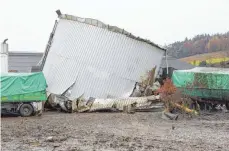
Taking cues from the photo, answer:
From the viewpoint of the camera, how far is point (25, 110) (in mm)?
21734

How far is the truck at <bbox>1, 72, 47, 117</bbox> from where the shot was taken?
21.3m

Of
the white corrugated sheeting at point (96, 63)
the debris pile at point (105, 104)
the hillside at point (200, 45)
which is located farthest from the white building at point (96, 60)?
the hillside at point (200, 45)

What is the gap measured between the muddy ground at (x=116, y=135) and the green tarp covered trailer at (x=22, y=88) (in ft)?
6.01

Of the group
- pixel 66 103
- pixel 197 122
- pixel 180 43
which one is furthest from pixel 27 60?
pixel 180 43

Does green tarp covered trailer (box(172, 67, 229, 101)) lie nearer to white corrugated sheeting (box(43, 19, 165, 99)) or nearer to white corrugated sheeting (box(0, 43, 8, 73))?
white corrugated sheeting (box(43, 19, 165, 99))

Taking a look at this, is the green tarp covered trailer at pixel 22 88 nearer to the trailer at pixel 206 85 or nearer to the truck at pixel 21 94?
the truck at pixel 21 94

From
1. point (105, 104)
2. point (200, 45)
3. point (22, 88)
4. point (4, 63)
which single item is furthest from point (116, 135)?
point (200, 45)

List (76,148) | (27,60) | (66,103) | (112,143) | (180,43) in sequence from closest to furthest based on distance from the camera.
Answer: (76,148)
(112,143)
(66,103)
(27,60)
(180,43)

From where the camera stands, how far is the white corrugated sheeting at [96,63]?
27.2 metres

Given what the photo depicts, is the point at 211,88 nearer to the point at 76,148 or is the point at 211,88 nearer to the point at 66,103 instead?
the point at 66,103

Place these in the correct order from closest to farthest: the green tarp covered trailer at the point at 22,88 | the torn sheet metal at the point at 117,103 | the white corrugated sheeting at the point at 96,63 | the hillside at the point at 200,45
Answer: the green tarp covered trailer at the point at 22,88, the torn sheet metal at the point at 117,103, the white corrugated sheeting at the point at 96,63, the hillside at the point at 200,45

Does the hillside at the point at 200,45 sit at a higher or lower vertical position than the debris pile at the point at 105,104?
higher

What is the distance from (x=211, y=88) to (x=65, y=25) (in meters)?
10.8

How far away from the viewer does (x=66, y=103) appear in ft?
82.2
